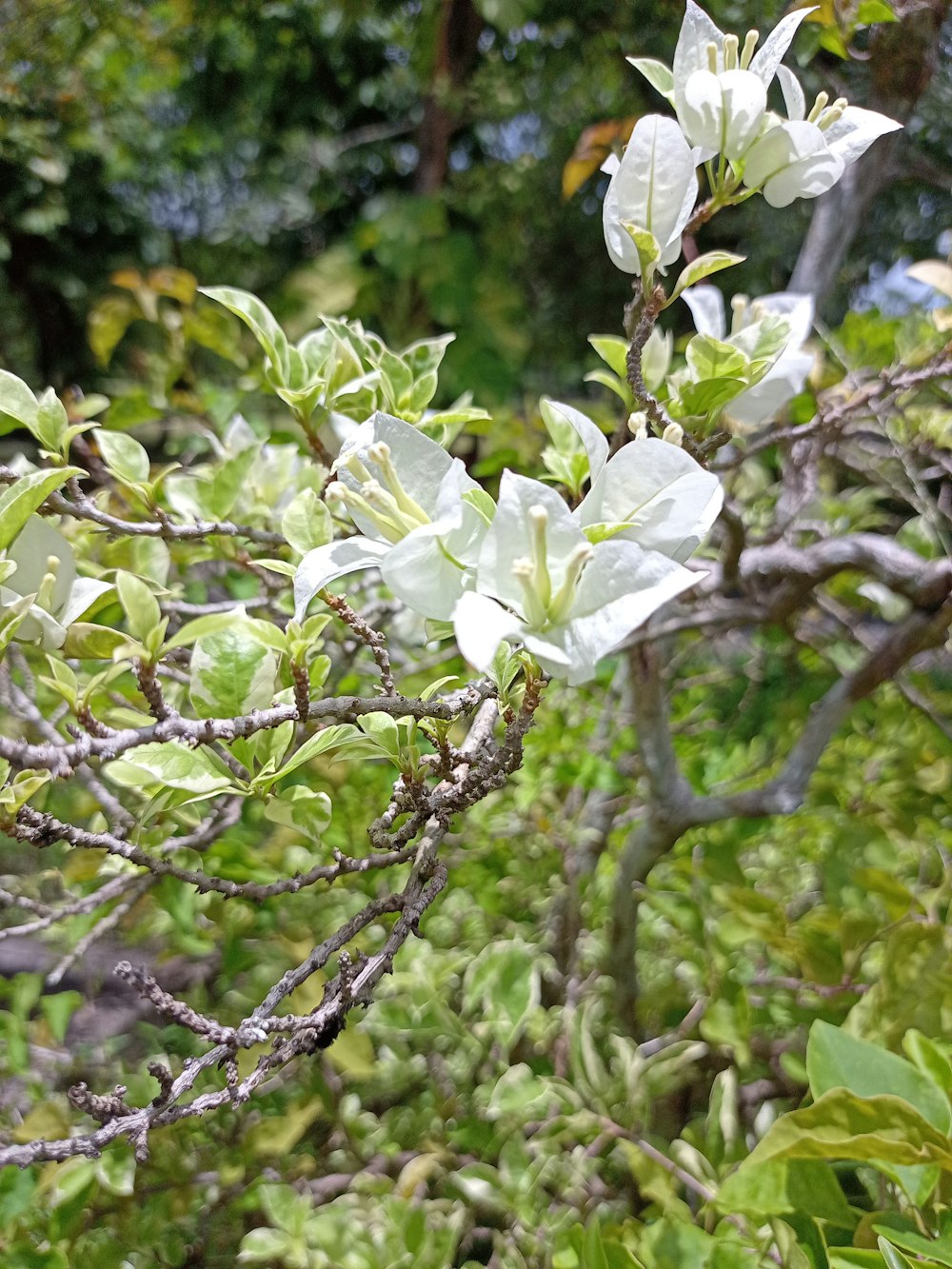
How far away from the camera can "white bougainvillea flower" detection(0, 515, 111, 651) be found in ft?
1.16

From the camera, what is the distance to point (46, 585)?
1.15 feet

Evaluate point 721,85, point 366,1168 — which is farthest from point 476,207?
point 366,1168

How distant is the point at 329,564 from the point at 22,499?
0.13m

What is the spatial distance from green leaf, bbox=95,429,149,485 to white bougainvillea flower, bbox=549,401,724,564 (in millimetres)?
334

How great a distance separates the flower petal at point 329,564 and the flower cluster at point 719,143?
0.58ft

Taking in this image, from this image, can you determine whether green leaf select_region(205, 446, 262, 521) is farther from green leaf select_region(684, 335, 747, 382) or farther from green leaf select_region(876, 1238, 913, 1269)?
green leaf select_region(876, 1238, 913, 1269)

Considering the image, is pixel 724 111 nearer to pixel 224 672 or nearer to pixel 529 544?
pixel 529 544

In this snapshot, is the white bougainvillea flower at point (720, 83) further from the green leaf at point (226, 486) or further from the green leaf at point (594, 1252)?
the green leaf at point (594, 1252)

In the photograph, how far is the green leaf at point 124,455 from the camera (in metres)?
0.50

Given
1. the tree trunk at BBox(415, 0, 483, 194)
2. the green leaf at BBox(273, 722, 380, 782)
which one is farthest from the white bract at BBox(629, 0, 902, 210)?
the tree trunk at BBox(415, 0, 483, 194)

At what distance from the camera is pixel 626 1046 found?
75cm


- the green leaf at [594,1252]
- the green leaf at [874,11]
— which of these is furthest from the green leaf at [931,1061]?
the green leaf at [874,11]

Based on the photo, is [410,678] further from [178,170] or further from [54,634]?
[178,170]

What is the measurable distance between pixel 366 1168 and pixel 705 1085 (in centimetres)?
37
